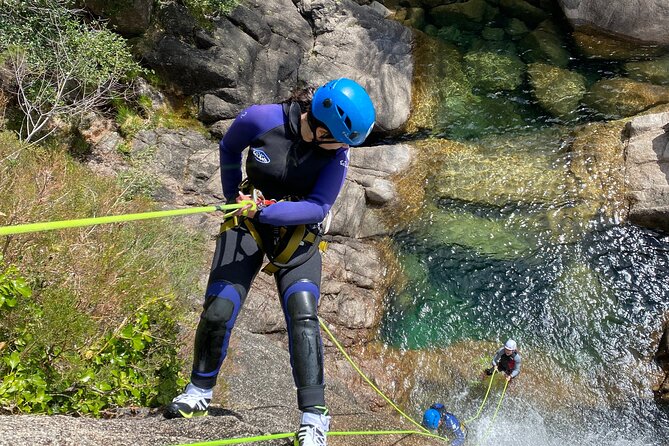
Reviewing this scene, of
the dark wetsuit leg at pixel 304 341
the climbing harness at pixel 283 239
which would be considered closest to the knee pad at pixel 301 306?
the dark wetsuit leg at pixel 304 341

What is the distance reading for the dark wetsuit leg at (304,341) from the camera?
11.5ft

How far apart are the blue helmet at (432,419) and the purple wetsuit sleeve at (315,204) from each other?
14.9 ft

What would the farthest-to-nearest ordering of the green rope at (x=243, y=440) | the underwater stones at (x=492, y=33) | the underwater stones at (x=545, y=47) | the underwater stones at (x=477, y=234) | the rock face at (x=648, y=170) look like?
the underwater stones at (x=492, y=33)
the underwater stones at (x=545, y=47)
the rock face at (x=648, y=170)
the underwater stones at (x=477, y=234)
the green rope at (x=243, y=440)

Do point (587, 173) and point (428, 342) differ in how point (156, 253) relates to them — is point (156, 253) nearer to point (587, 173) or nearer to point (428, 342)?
point (428, 342)

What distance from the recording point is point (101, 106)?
9.20 metres

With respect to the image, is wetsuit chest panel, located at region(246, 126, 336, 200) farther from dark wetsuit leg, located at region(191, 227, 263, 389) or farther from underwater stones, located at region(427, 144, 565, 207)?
underwater stones, located at region(427, 144, 565, 207)

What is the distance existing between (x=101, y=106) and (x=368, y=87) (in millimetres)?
5247

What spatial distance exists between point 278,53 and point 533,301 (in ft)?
22.8

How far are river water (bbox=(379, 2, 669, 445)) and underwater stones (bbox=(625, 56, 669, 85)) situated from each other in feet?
9.54

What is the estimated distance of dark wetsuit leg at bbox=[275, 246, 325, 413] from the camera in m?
3.50

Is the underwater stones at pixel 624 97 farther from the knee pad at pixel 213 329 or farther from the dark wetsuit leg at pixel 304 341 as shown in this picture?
the knee pad at pixel 213 329

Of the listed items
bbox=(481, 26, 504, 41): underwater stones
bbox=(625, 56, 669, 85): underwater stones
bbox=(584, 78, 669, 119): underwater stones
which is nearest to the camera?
bbox=(584, 78, 669, 119): underwater stones

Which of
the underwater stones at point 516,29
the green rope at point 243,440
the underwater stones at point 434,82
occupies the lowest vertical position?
the green rope at point 243,440

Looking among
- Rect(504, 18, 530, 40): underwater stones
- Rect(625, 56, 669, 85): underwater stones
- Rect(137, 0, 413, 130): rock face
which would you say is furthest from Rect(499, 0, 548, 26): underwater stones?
Rect(137, 0, 413, 130): rock face
